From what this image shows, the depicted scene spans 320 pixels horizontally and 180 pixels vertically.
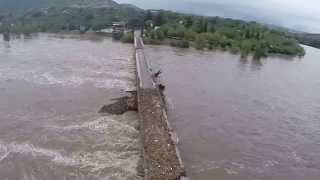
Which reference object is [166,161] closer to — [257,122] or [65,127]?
[65,127]

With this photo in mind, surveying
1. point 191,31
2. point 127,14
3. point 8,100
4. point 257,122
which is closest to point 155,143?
point 257,122

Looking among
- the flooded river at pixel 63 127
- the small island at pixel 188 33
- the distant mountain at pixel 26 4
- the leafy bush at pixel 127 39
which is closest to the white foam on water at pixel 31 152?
the flooded river at pixel 63 127

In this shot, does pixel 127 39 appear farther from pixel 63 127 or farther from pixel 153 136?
pixel 153 136

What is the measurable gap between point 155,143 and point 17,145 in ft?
16.3

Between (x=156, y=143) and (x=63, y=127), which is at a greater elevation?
(x=156, y=143)

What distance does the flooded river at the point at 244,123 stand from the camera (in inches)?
619

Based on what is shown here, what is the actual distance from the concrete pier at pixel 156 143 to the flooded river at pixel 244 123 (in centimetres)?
93

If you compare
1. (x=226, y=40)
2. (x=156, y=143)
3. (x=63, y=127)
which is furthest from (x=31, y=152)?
(x=226, y=40)

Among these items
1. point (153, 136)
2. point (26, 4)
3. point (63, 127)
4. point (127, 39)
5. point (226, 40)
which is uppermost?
point (26, 4)

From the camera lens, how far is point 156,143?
50.7ft

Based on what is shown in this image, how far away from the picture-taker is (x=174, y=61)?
147 ft

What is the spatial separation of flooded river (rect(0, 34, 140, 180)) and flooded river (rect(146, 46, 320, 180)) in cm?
256

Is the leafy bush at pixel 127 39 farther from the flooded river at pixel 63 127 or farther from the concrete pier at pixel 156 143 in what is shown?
the concrete pier at pixel 156 143

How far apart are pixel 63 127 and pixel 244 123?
8757mm
